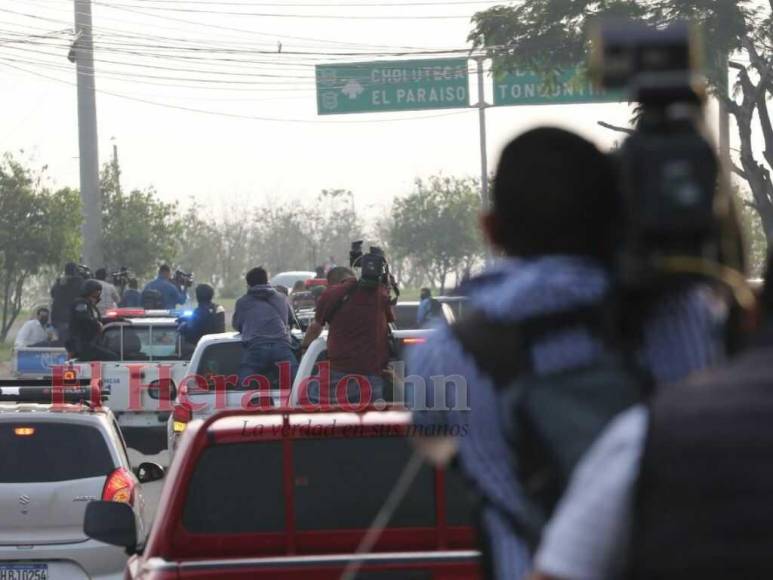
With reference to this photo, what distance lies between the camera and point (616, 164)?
2738 millimetres

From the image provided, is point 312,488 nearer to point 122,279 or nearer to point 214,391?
point 214,391

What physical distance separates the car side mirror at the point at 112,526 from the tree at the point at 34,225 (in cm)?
4089

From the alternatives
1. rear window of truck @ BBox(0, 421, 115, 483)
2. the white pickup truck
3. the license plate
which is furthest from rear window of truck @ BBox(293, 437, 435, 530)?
the white pickup truck

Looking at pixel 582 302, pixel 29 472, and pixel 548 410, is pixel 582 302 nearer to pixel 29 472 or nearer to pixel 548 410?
pixel 548 410

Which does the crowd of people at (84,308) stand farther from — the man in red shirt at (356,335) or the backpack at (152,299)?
the man in red shirt at (356,335)

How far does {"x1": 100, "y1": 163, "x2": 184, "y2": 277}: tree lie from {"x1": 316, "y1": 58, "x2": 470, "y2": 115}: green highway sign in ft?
49.0

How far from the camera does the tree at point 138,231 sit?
53.3 m

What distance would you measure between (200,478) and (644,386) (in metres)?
3.37

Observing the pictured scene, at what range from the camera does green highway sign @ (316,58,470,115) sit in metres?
38.5

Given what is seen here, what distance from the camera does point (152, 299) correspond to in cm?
2691

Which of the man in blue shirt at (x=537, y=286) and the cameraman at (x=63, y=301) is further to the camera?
the cameraman at (x=63, y=301)

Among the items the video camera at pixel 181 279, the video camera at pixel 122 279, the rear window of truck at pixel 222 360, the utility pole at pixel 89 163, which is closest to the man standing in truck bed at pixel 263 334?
the rear window of truck at pixel 222 360

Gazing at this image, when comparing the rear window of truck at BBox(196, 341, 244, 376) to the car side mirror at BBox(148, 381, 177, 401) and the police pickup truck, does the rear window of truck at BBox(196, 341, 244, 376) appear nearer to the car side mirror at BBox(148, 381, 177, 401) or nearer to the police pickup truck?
the police pickup truck

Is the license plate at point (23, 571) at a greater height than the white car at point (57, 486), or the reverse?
the white car at point (57, 486)
